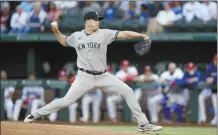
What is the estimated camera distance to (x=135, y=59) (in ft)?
63.1

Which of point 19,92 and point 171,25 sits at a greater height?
point 171,25

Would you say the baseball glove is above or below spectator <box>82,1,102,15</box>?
below

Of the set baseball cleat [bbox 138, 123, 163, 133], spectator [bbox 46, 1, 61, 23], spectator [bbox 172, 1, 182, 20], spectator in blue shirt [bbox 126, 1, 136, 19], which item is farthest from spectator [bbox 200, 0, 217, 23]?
baseball cleat [bbox 138, 123, 163, 133]

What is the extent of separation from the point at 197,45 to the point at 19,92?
17.3 feet

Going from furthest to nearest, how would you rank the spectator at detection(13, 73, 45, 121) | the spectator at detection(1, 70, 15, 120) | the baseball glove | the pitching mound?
1. the spectator at detection(1, 70, 15, 120)
2. the spectator at detection(13, 73, 45, 121)
3. the baseball glove
4. the pitching mound

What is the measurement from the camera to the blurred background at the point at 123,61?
16.2 metres

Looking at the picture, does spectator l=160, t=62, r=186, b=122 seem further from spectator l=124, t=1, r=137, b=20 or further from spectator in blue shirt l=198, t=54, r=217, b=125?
spectator l=124, t=1, r=137, b=20

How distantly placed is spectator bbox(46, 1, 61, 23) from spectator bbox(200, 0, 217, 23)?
378 cm

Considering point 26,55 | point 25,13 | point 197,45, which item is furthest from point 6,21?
point 197,45

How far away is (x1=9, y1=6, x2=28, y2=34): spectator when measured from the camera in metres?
17.9

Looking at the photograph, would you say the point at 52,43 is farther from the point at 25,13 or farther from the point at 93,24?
the point at 93,24

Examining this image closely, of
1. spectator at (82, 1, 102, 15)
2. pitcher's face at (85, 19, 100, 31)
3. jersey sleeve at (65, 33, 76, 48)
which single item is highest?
spectator at (82, 1, 102, 15)

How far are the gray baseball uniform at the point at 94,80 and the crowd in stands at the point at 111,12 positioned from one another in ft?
27.2

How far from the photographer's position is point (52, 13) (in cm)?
1803
